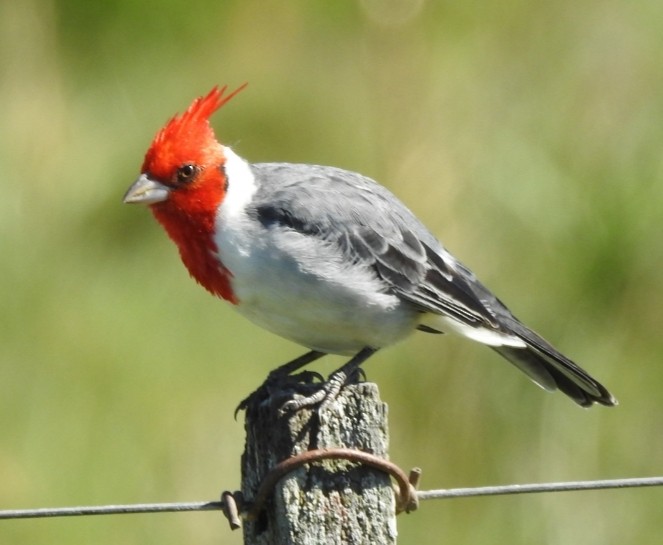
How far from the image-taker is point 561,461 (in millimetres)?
5020

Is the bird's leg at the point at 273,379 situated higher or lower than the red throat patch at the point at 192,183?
lower

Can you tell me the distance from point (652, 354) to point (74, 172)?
272 cm

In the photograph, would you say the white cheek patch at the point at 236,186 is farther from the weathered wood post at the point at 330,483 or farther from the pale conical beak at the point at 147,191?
the weathered wood post at the point at 330,483

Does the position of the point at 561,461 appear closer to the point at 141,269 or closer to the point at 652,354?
the point at 652,354

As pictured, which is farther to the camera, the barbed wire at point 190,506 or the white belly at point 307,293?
the white belly at point 307,293

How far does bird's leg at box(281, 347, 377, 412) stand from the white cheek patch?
1.92 ft

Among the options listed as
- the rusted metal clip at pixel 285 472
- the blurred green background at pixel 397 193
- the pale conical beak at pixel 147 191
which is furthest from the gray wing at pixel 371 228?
the rusted metal clip at pixel 285 472

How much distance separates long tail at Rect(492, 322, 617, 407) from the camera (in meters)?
4.19

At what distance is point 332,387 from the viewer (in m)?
3.34

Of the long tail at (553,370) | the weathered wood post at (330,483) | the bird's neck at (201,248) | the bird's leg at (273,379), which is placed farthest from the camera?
the long tail at (553,370)

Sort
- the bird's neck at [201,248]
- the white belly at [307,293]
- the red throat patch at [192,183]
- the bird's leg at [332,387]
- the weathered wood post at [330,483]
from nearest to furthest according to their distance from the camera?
1. the weathered wood post at [330,483]
2. the bird's leg at [332,387]
3. the white belly at [307,293]
4. the bird's neck at [201,248]
5. the red throat patch at [192,183]

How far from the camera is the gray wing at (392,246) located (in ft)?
13.0

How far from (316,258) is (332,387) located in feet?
1.97

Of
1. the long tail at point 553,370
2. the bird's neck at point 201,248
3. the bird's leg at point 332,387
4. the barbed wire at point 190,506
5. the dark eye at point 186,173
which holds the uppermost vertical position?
the dark eye at point 186,173
